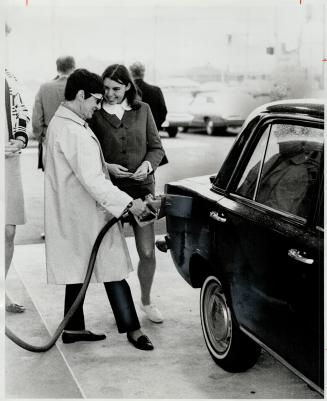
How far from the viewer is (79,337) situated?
4.58m

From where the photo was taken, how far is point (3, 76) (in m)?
3.80

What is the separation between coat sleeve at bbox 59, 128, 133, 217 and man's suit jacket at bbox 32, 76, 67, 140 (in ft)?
5.12

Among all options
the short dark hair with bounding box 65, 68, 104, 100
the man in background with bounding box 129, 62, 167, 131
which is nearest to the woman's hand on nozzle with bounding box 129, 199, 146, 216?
the short dark hair with bounding box 65, 68, 104, 100

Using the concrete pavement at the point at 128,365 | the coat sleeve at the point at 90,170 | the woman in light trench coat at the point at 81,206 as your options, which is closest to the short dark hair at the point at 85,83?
the woman in light trench coat at the point at 81,206

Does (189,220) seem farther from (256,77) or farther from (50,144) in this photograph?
(256,77)

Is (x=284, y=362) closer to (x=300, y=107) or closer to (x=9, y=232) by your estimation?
(x=300, y=107)

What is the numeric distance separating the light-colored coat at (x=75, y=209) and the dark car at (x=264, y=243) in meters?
0.46

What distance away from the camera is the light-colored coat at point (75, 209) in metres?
4.12

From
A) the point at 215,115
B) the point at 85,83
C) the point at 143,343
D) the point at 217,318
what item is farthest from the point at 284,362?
the point at 215,115

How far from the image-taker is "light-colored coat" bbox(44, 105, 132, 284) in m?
4.12

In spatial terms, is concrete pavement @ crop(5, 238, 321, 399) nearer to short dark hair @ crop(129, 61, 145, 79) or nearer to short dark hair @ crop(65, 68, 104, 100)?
short dark hair @ crop(65, 68, 104, 100)

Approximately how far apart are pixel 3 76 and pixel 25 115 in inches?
41.2

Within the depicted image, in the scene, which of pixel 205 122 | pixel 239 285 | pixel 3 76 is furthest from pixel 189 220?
pixel 205 122

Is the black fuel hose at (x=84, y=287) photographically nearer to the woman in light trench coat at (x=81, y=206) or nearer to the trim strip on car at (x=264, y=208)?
the woman in light trench coat at (x=81, y=206)
